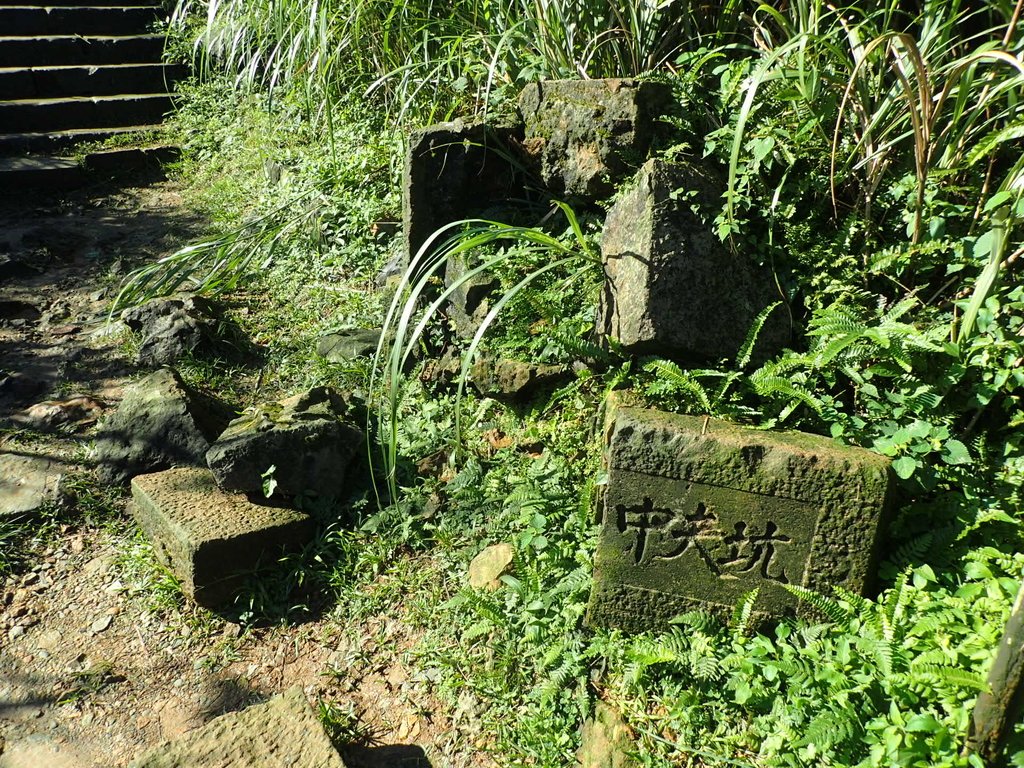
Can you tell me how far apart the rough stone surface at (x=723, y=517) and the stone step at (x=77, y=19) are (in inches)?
304

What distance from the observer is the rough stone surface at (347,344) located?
12.1 feet

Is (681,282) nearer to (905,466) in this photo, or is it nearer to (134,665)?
(905,466)

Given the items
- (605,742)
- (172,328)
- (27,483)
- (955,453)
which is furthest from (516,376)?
(27,483)

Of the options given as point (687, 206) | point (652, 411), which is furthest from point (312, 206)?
→ point (652, 411)

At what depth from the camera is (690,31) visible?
346 cm

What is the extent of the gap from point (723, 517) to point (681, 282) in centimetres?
79

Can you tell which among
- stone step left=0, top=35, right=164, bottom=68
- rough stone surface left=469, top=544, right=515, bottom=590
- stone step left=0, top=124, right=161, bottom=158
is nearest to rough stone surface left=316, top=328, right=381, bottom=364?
rough stone surface left=469, top=544, right=515, bottom=590

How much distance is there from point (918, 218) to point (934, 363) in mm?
478

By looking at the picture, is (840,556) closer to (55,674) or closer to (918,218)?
(918,218)

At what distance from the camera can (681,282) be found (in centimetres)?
258

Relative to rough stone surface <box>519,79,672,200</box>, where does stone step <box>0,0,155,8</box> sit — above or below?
above

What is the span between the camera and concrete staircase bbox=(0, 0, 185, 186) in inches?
251

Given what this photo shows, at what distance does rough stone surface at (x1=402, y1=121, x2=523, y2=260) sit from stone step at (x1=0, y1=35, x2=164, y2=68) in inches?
214

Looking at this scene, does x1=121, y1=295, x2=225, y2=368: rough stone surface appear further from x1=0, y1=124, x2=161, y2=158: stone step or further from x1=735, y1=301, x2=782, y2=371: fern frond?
x1=0, y1=124, x2=161, y2=158: stone step
